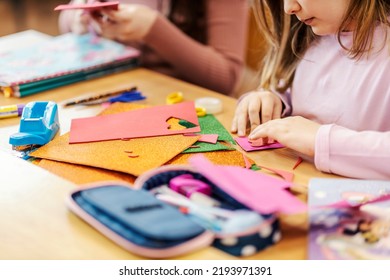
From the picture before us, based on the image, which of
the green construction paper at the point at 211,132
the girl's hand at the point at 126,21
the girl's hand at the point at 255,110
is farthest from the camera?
the girl's hand at the point at 126,21

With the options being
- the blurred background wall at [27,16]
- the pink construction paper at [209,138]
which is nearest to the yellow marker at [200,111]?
the pink construction paper at [209,138]

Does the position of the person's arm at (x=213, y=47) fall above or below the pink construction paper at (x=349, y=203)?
below

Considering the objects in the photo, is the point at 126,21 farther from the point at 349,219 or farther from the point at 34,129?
the point at 349,219

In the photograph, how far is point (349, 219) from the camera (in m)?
0.76

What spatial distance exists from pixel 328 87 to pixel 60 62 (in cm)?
59

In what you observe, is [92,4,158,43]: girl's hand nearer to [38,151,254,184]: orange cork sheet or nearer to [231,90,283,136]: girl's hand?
[231,90,283,136]: girl's hand

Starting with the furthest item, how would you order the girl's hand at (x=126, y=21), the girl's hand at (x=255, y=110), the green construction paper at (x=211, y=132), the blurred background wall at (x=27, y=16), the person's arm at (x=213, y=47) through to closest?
the blurred background wall at (x=27, y=16) → the person's arm at (x=213, y=47) → the girl's hand at (x=126, y=21) → the girl's hand at (x=255, y=110) → the green construction paper at (x=211, y=132)

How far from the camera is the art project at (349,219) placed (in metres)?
0.71

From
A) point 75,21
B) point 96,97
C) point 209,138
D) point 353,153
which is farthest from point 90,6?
point 353,153

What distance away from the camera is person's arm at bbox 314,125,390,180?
89 cm

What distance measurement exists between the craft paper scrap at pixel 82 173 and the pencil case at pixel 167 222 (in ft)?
0.30

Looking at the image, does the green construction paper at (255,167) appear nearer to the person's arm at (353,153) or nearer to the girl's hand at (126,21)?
the person's arm at (353,153)

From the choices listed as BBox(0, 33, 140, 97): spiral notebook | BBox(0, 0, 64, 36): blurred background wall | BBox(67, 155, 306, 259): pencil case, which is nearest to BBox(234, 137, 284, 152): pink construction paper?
BBox(67, 155, 306, 259): pencil case

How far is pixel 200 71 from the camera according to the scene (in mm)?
1571
